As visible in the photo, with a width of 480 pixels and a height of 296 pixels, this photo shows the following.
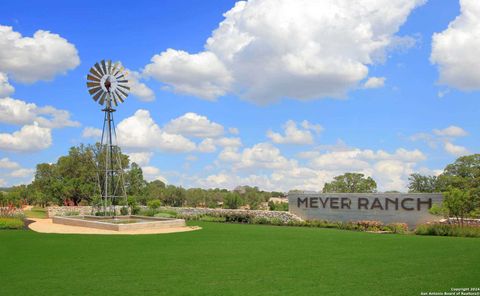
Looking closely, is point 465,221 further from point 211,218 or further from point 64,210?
point 64,210

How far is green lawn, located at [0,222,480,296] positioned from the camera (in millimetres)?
9234

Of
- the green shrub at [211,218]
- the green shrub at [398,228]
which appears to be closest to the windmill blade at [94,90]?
the green shrub at [211,218]

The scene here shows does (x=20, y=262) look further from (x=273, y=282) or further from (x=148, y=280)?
(x=273, y=282)

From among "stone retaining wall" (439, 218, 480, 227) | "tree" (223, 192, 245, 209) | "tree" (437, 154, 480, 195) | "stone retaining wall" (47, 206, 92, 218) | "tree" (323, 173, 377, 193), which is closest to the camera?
"stone retaining wall" (439, 218, 480, 227)

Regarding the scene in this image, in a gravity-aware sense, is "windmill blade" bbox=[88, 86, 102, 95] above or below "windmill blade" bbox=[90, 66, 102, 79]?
below

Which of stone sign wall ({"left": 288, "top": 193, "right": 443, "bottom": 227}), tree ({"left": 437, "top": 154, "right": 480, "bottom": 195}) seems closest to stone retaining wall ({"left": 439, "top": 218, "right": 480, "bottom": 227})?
stone sign wall ({"left": 288, "top": 193, "right": 443, "bottom": 227})

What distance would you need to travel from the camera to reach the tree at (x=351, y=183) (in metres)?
44.4

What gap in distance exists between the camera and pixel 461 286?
30.3ft

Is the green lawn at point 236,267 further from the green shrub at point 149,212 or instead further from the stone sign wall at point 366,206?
the green shrub at point 149,212

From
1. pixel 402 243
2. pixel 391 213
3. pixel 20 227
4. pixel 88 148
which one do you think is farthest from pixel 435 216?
pixel 88 148

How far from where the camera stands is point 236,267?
1165cm

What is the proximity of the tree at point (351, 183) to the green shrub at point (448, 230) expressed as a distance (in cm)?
2113

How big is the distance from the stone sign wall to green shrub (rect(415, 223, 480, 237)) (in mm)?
2968

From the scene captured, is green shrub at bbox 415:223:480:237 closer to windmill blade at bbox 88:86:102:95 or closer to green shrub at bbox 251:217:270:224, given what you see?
green shrub at bbox 251:217:270:224
